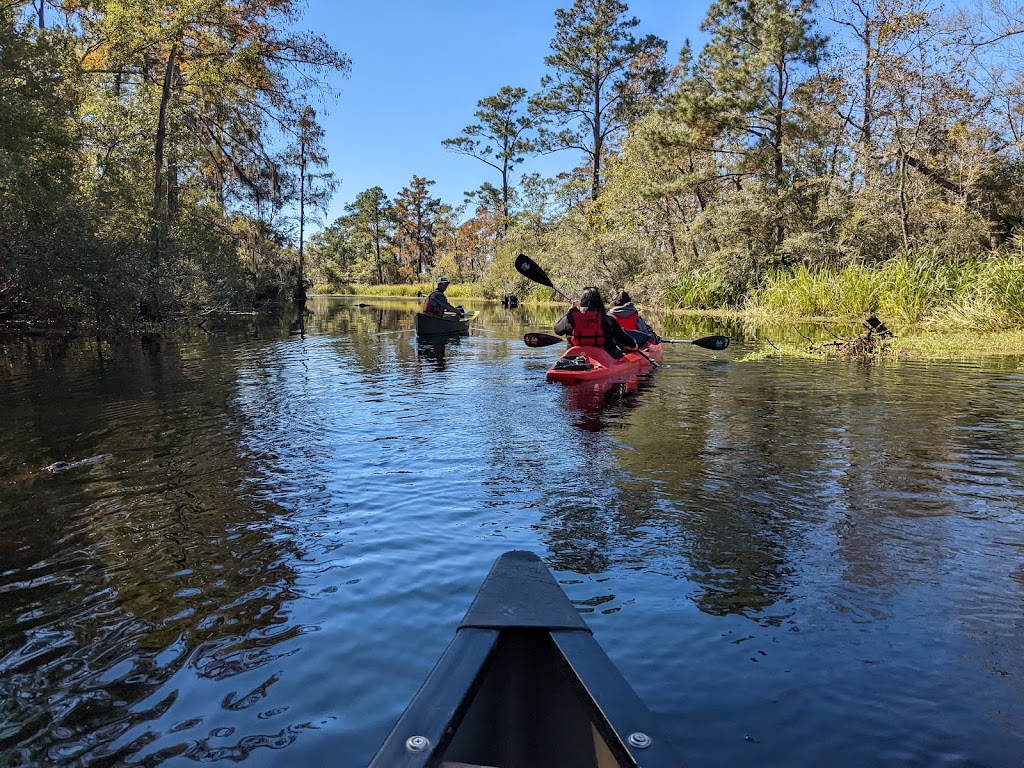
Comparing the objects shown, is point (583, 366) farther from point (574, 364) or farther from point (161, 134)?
point (161, 134)

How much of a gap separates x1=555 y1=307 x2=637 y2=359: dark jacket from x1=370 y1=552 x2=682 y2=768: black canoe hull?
8.42 meters

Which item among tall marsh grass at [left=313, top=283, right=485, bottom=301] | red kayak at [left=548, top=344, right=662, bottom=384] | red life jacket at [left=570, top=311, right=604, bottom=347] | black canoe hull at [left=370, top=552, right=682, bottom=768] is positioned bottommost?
black canoe hull at [left=370, top=552, right=682, bottom=768]

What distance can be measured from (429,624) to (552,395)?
665cm

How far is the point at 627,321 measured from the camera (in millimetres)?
12914

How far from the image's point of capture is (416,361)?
14.5 metres

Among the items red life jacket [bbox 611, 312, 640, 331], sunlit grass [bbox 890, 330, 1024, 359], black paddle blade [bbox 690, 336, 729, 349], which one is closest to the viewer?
black paddle blade [bbox 690, 336, 729, 349]

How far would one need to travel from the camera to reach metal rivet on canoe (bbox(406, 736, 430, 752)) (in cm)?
175

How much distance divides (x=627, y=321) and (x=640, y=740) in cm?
1150

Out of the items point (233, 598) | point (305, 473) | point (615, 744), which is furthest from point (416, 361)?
point (615, 744)

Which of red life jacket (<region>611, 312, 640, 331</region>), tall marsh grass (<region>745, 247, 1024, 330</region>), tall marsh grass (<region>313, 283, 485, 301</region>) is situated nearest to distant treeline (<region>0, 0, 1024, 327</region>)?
tall marsh grass (<region>745, 247, 1024, 330</region>)

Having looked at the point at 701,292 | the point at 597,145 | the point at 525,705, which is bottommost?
the point at 525,705

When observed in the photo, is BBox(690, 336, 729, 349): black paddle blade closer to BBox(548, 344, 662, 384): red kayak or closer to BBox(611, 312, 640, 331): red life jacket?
BBox(611, 312, 640, 331): red life jacket

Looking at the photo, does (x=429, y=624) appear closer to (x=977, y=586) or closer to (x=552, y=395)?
(x=977, y=586)

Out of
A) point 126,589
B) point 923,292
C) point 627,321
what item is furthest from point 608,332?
point 923,292
